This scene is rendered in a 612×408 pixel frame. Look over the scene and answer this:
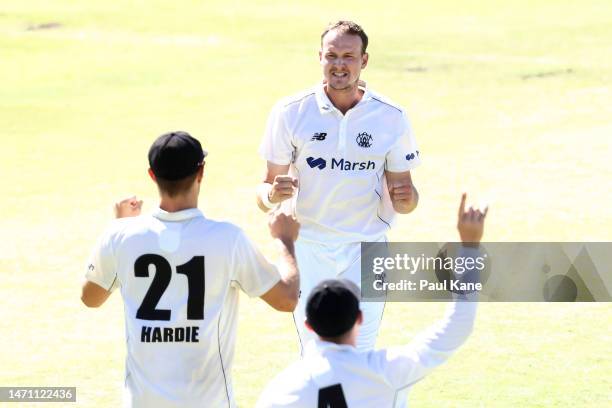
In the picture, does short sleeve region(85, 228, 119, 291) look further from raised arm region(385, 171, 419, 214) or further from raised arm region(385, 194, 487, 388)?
raised arm region(385, 171, 419, 214)

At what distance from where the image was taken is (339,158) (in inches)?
311

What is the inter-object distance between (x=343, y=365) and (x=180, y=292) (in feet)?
3.42

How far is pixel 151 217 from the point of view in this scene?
19.1 ft

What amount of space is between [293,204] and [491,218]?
290 inches

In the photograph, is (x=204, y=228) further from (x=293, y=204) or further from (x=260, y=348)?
(x=260, y=348)

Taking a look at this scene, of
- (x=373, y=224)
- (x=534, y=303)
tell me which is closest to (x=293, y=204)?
(x=373, y=224)

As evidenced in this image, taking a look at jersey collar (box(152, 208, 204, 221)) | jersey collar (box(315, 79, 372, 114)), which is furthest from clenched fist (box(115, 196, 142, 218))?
jersey collar (box(315, 79, 372, 114))

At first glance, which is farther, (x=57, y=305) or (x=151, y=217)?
(x=57, y=305)

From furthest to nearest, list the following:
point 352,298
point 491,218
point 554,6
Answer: point 554,6 < point 491,218 < point 352,298

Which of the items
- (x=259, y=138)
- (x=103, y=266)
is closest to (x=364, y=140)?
(x=103, y=266)

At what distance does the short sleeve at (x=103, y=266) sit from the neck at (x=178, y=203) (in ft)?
0.98

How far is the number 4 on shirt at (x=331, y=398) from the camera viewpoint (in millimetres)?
4910

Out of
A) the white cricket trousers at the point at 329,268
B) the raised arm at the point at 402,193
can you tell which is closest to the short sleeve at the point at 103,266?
the white cricket trousers at the point at 329,268

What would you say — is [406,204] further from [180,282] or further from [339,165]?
[180,282]
